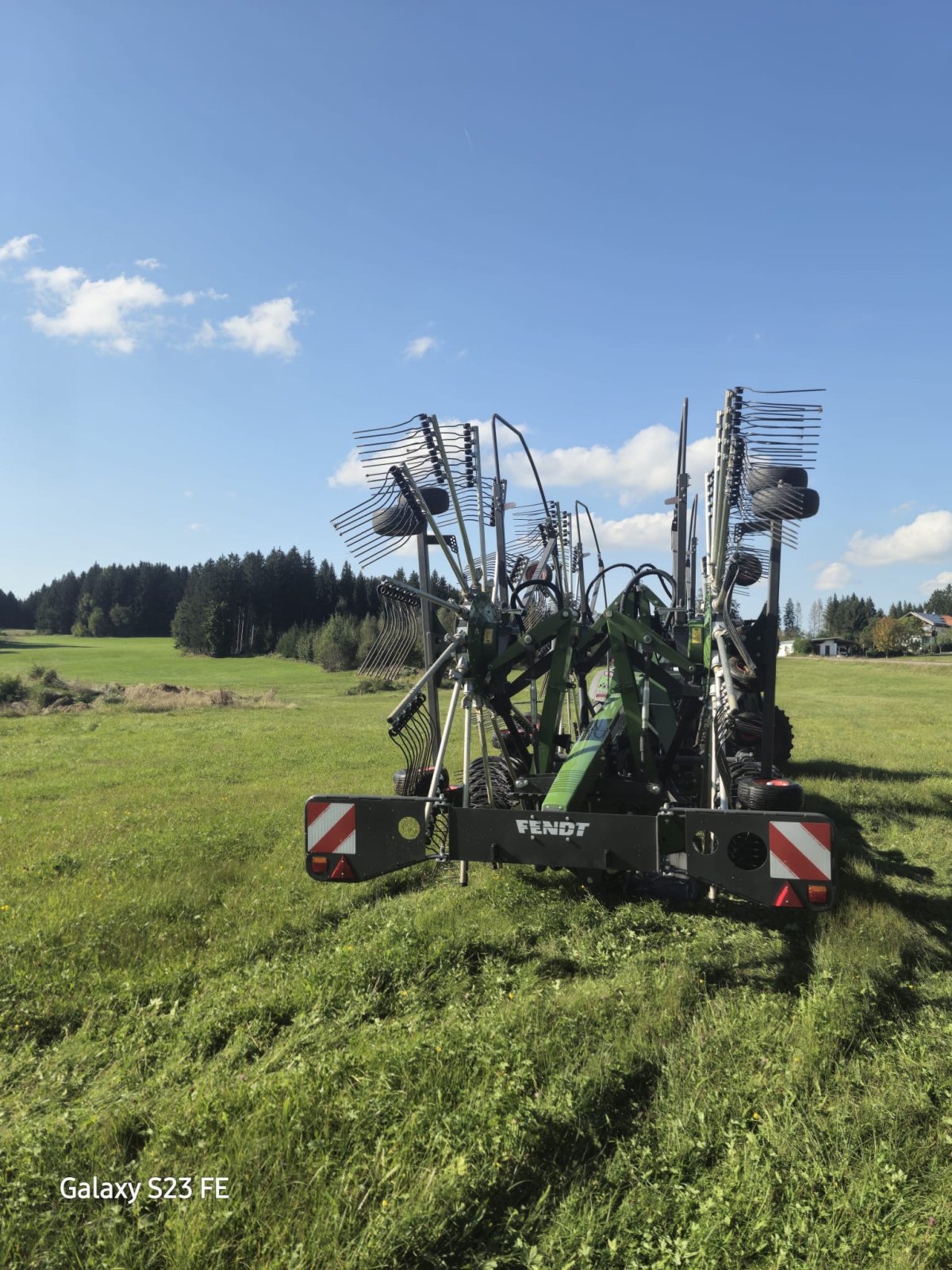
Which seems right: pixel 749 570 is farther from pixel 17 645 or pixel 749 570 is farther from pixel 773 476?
pixel 17 645

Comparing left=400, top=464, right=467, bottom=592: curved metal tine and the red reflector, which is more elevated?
left=400, top=464, right=467, bottom=592: curved metal tine

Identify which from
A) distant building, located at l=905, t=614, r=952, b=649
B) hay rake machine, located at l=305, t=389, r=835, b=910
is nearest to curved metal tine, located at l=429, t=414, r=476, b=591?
hay rake machine, located at l=305, t=389, r=835, b=910

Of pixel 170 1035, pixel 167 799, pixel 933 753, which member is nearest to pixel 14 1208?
pixel 170 1035

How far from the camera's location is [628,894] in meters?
→ 6.19

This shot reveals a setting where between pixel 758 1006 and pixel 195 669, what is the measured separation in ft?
205

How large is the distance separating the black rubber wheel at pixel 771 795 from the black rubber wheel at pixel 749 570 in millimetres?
3079

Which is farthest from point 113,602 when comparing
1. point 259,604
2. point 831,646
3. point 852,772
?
point 852,772

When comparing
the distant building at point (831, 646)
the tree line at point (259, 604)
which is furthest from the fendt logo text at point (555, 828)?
the distant building at point (831, 646)

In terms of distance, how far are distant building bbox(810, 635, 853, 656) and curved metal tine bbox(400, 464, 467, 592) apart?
353ft

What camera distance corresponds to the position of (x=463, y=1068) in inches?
135

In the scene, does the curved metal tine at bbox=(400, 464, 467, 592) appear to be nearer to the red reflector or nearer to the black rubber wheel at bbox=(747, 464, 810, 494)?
the red reflector

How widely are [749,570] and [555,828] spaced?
219 inches

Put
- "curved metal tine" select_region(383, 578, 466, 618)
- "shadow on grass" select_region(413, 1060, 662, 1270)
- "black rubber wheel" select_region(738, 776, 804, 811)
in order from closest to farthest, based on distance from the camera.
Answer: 1. "shadow on grass" select_region(413, 1060, 662, 1270)
2. "curved metal tine" select_region(383, 578, 466, 618)
3. "black rubber wheel" select_region(738, 776, 804, 811)

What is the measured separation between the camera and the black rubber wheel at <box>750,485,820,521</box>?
6969 mm
